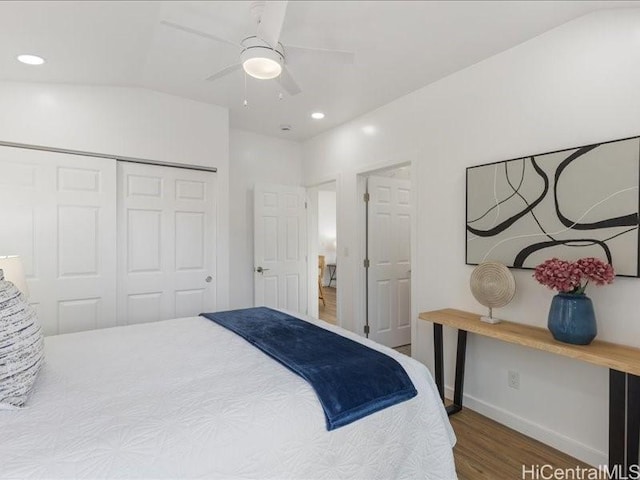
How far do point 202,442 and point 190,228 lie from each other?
2.62 meters

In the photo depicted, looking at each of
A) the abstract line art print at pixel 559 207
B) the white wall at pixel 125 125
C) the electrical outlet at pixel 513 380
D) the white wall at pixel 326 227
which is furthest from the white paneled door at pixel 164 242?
the white wall at pixel 326 227

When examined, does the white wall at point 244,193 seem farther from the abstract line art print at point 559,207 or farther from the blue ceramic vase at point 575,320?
the blue ceramic vase at point 575,320

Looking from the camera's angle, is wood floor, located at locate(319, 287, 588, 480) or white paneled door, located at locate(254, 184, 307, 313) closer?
wood floor, located at locate(319, 287, 588, 480)

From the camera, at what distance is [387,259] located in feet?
13.0

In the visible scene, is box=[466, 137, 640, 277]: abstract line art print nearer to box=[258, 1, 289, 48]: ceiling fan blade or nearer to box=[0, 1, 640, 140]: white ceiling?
box=[0, 1, 640, 140]: white ceiling

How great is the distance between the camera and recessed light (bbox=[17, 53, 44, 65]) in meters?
2.28

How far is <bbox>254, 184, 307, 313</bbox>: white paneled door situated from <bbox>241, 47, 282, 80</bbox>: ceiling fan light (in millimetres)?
2298

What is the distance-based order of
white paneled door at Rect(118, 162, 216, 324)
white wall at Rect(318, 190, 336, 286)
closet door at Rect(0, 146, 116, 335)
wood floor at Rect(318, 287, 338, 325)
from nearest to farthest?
closet door at Rect(0, 146, 116, 335), white paneled door at Rect(118, 162, 216, 324), wood floor at Rect(318, 287, 338, 325), white wall at Rect(318, 190, 336, 286)

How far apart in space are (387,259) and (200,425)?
308cm

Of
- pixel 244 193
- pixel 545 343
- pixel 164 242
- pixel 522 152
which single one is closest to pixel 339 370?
pixel 545 343

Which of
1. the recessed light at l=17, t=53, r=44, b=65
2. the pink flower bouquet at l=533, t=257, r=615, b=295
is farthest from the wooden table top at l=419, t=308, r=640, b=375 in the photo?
the recessed light at l=17, t=53, r=44, b=65

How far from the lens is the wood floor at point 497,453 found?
193 cm

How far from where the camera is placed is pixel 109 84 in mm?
2891

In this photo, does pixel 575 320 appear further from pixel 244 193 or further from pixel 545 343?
pixel 244 193
